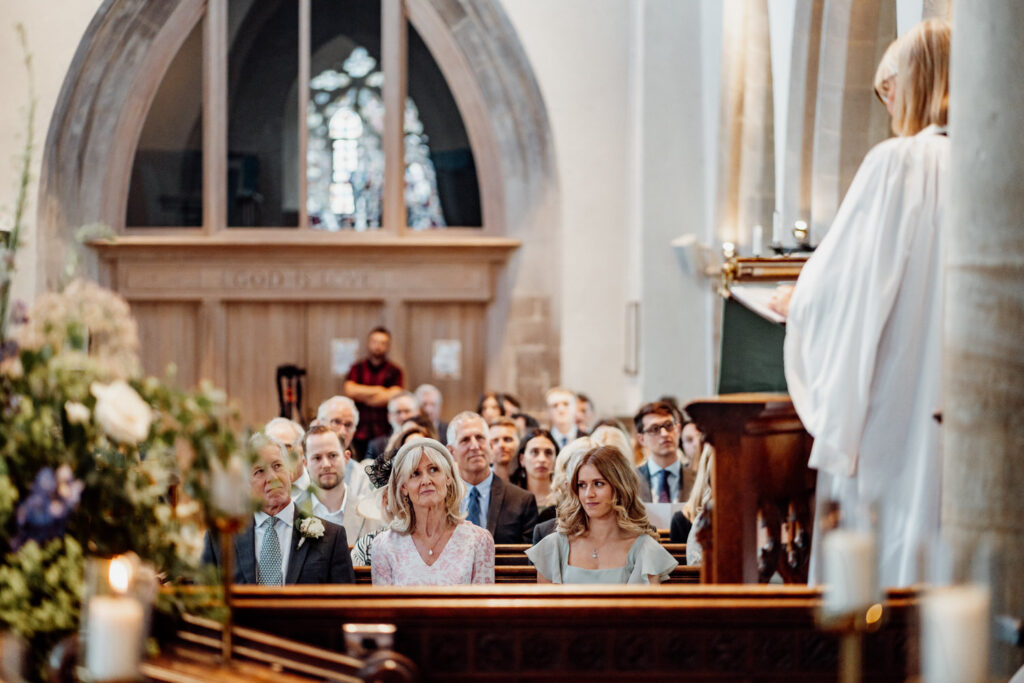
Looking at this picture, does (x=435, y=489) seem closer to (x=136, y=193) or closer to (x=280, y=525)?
(x=280, y=525)

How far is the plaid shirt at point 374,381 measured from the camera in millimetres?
10742

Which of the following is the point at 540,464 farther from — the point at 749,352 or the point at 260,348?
the point at 260,348

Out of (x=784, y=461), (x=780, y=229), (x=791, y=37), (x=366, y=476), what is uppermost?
(x=791, y=37)

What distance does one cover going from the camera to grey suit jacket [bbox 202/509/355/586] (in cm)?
430

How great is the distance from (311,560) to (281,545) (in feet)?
0.63

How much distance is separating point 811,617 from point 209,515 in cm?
115

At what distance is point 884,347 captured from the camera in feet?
9.45

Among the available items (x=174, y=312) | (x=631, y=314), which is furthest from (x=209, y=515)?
(x=174, y=312)

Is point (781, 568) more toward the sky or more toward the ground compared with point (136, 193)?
more toward the ground

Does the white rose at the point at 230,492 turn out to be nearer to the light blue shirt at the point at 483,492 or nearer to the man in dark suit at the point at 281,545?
the man in dark suit at the point at 281,545

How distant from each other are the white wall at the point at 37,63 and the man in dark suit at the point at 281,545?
7.57m

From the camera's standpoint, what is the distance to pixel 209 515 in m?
2.19

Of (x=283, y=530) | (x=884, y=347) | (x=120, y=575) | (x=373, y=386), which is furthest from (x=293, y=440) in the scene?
(x=373, y=386)

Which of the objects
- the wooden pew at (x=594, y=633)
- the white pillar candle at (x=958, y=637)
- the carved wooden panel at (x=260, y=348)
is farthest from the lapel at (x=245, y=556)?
the carved wooden panel at (x=260, y=348)
